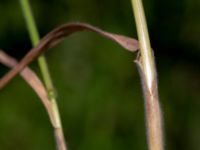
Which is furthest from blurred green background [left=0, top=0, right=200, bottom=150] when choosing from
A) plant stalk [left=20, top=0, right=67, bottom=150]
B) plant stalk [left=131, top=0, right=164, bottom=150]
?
plant stalk [left=131, top=0, right=164, bottom=150]

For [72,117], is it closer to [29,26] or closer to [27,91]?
[27,91]

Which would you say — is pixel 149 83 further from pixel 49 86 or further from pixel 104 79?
pixel 104 79

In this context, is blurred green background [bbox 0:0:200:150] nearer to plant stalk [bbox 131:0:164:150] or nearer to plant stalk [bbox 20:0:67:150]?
plant stalk [bbox 20:0:67:150]

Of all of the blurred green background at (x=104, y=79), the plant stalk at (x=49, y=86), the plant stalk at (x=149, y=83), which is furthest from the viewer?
the blurred green background at (x=104, y=79)

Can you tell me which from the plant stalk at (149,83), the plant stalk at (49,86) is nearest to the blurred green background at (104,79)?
the plant stalk at (49,86)

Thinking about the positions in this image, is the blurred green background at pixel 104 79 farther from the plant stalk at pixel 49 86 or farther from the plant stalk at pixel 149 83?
the plant stalk at pixel 149 83

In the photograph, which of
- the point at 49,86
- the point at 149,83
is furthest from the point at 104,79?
the point at 149,83

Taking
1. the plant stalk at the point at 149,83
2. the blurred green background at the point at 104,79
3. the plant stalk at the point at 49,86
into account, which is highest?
the blurred green background at the point at 104,79
